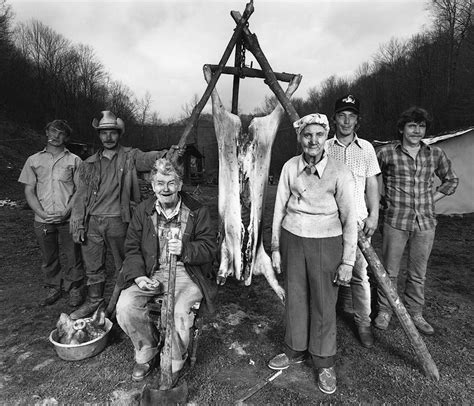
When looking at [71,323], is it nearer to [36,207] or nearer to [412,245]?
[36,207]

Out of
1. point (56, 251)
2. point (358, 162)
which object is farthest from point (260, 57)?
point (56, 251)

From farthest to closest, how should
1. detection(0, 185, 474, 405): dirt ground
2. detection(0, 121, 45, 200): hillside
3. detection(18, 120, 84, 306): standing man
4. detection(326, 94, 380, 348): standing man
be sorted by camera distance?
detection(0, 121, 45, 200): hillside → detection(18, 120, 84, 306): standing man → detection(326, 94, 380, 348): standing man → detection(0, 185, 474, 405): dirt ground

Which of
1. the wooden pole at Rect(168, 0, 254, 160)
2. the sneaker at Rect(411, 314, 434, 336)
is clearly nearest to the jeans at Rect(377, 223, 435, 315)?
the sneaker at Rect(411, 314, 434, 336)

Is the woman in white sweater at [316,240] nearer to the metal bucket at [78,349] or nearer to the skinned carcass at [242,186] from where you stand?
the skinned carcass at [242,186]

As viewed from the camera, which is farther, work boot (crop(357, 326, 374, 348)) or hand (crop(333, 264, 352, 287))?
work boot (crop(357, 326, 374, 348))

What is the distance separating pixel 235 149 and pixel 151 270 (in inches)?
59.9

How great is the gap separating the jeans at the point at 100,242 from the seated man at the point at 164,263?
75 centimetres

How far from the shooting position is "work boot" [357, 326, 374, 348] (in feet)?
9.96

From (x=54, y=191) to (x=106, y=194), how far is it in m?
0.86

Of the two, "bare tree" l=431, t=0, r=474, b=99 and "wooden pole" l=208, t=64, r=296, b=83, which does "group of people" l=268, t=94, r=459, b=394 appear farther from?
"bare tree" l=431, t=0, r=474, b=99

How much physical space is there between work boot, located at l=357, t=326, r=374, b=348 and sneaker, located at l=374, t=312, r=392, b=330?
204 mm

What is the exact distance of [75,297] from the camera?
384 cm

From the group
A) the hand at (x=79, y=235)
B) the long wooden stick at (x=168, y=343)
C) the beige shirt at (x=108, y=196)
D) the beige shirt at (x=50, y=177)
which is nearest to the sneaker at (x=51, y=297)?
the beige shirt at (x=50, y=177)

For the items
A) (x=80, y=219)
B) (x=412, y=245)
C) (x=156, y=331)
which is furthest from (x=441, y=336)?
(x=80, y=219)
